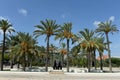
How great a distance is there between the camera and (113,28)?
51.6 metres

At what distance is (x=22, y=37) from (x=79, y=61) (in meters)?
37.1

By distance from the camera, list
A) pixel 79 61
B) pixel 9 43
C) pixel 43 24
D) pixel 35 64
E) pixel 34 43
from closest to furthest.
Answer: pixel 43 24 → pixel 34 43 → pixel 9 43 → pixel 79 61 → pixel 35 64

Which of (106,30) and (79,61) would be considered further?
(79,61)

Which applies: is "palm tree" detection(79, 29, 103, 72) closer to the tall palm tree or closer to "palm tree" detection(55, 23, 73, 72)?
"palm tree" detection(55, 23, 73, 72)

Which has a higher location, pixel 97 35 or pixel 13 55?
pixel 97 35

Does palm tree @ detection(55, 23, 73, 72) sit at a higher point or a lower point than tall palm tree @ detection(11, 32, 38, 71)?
higher

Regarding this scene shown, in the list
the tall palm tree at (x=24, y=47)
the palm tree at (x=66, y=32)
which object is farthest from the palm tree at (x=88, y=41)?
the tall palm tree at (x=24, y=47)

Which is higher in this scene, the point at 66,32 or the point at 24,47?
the point at 66,32

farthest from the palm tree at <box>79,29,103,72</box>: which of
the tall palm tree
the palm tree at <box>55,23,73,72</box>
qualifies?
the tall palm tree

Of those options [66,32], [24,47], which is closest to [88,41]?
[66,32]

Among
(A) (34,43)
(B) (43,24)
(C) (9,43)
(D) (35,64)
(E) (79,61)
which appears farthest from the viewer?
(D) (35,64)

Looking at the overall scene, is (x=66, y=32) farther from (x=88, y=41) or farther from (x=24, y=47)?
(x=24, y=47)

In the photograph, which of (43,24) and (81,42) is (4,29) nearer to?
(43,24)

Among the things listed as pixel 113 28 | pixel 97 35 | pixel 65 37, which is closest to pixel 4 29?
pixel 65 37
